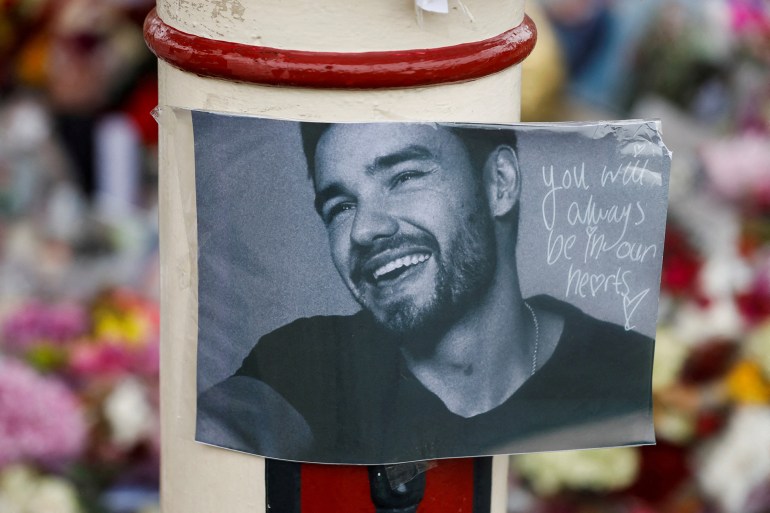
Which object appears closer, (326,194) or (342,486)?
(326,194)

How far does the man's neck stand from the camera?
1194 millimetres

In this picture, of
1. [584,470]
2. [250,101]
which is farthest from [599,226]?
[584,470]

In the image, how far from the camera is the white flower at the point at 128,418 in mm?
2498

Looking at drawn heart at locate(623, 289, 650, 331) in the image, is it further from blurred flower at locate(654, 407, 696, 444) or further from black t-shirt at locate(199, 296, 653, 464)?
blurred flower at locate(654, 407, 696, 444)

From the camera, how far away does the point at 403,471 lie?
4.22 feet

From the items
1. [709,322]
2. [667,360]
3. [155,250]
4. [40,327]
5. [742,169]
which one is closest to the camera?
[667,360]

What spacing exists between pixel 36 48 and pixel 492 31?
3.74m

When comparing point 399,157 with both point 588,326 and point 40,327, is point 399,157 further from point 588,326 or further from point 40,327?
point 40,327

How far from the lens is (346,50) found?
1.12m

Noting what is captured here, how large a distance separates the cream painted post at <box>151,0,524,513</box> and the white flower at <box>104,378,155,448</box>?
1155mm

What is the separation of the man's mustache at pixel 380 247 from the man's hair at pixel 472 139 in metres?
0.09

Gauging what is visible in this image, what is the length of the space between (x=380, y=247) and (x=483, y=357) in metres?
0.18

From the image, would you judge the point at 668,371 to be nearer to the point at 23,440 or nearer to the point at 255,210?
the point at 23,440

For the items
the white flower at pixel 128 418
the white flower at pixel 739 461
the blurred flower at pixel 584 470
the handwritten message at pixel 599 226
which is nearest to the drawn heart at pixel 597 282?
the handwritten message at pixel 599 226
